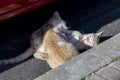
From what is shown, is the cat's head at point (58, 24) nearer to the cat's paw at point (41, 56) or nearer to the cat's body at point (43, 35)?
the cat's body at point (43, 35)

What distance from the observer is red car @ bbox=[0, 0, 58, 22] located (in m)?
4.19

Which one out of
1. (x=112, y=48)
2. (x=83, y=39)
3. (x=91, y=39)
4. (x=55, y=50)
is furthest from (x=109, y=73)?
(x=83, y=39)

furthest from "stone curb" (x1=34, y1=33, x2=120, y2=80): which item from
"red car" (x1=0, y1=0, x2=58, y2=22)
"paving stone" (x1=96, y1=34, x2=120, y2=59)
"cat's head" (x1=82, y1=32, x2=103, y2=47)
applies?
"red car" (x1=0, y1=0, x2=58, y2=22)

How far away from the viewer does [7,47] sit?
4770 mm

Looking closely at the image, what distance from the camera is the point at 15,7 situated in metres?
4.34

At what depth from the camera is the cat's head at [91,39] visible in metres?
4.57

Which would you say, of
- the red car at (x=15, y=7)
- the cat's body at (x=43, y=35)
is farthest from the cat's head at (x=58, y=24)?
the red car at (x=15, y=7)

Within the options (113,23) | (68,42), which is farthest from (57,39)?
(113,23)

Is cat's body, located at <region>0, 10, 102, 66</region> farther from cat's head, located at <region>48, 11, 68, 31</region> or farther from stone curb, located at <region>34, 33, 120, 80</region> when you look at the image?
stone curb, located at <region>34, 33, 120, 80</region>

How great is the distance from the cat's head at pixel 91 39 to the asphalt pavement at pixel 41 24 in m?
0.27

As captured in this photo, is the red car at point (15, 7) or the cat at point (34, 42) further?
the cat at point (34, 42)

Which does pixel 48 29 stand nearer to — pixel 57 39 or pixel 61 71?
pixel 57 39

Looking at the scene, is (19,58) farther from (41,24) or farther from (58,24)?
(41,24)

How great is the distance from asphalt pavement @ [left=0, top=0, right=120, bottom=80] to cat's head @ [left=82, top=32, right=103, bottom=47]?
271 mm
